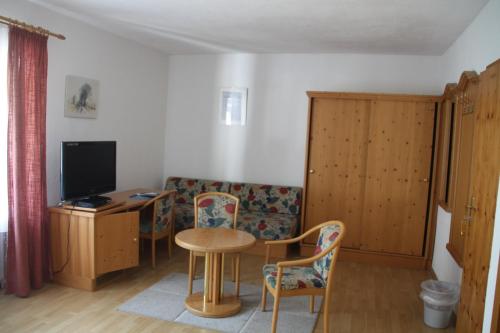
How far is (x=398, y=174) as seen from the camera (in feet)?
15.1

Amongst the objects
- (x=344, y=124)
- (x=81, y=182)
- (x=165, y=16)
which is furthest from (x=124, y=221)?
(x=344, y=124)

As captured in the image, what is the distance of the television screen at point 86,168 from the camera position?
3561 mm

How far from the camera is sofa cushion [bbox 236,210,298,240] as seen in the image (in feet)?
15.4

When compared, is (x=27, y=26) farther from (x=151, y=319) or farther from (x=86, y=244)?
(x=151, y=319)

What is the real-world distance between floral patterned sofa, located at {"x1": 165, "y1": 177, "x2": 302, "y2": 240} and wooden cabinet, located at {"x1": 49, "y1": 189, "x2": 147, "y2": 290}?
1.36 m

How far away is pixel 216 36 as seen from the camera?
14.8 feet

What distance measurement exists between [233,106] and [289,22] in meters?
1.91

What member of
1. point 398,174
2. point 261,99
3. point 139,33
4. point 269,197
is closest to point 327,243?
point 398,174

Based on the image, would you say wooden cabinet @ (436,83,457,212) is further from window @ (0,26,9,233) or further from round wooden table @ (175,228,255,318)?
window @ (0,26,9,233)

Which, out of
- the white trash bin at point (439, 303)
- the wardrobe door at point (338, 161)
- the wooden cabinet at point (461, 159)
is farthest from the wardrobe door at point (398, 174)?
the white trash bin at point (439, 303)

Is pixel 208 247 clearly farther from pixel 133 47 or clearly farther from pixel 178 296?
pixel 133 47

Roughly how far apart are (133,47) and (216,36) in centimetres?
112

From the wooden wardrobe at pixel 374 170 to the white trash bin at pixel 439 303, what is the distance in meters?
1.40

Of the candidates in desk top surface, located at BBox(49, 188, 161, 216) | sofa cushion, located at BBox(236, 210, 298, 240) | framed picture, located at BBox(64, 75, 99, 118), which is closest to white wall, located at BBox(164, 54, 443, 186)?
sofa cushion, located at BBox(236, 210, 298, 240)
